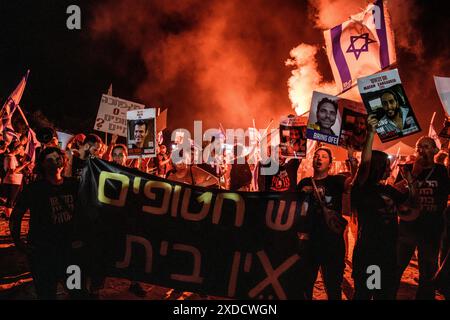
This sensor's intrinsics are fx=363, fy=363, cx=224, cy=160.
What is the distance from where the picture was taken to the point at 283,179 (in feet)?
20.3

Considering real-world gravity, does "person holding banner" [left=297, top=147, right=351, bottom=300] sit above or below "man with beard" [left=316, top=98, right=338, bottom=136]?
below

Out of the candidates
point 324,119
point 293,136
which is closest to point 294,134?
point 293,136

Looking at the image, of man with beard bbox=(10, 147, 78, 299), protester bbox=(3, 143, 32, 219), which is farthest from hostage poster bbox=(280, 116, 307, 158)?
protester bbox=(3, 143, 32, 219)

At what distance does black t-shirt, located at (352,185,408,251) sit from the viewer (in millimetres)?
3986

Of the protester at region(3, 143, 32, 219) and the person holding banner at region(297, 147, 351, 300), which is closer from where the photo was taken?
the person holding banner at region(297, 147, 351, 300)

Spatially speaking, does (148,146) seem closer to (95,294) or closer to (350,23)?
(95,294)

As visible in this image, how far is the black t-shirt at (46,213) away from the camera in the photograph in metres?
3.69

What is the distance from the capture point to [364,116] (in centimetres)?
496

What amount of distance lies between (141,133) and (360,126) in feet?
13.9

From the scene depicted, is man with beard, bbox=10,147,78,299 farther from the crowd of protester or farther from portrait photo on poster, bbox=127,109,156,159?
portrait photo on poster, bbox=127,109,156,159

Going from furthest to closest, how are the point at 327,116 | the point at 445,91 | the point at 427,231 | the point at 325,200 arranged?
the point at 445,91 → the point at 327,116 → the point at 427,231 → the point at 325,200

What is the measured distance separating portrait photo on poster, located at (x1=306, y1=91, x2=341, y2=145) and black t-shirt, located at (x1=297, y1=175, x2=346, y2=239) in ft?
3.99

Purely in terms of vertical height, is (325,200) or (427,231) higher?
(325,200)

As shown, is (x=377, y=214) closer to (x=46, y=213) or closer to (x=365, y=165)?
(x=365, y=165)
